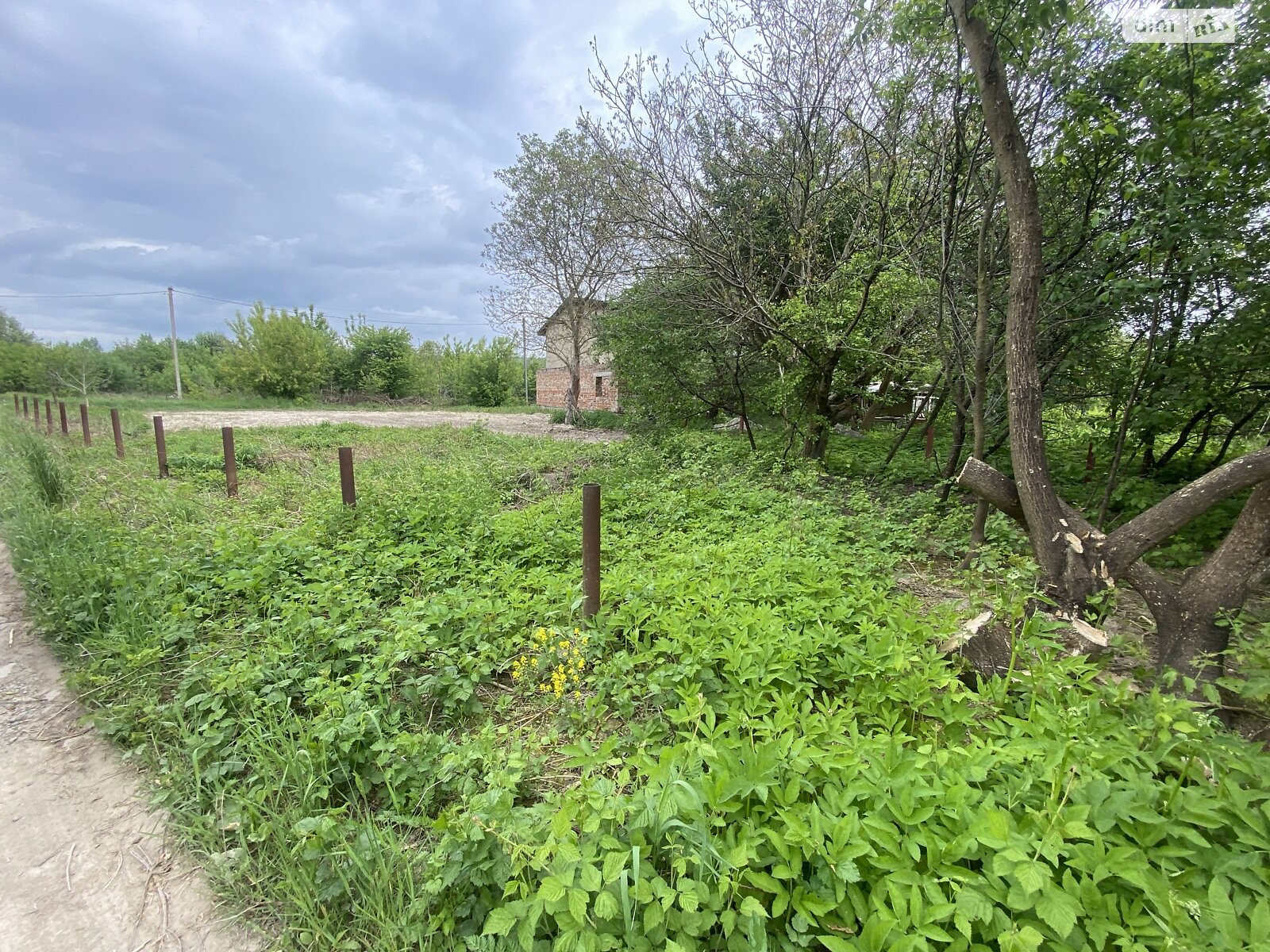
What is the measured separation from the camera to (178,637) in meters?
2.84

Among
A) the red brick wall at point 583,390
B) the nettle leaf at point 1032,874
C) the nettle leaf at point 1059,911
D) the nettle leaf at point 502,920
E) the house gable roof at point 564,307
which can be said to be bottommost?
the nettle leaf at point 502,920

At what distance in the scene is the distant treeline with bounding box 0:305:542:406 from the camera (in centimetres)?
2819

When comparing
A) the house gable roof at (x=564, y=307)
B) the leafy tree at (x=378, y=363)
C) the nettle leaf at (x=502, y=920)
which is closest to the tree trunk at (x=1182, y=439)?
the nettle leaf at (x=502, y=920)

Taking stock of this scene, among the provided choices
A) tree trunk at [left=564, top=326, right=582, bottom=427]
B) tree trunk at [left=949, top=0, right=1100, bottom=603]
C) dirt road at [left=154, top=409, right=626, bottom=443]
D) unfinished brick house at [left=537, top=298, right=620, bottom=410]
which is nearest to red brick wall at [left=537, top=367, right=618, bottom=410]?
unfinished brick house at [left=537, top=298, right=620, bottom=410]

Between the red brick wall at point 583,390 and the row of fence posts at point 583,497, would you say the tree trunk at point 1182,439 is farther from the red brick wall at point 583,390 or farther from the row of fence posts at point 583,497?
the red brick wall at point 583,390

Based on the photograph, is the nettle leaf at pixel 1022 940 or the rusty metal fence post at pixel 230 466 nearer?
the nettle leaf at pixel 1022 940

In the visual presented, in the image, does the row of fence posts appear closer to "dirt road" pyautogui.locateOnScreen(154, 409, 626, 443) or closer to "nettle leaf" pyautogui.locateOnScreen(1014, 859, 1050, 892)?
"nettle leaf" pyautogui.locateOnScreen(1014, 859, 1050, 892)

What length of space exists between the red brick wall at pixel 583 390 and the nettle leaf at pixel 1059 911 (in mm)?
21361

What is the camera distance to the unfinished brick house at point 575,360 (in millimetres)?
18703

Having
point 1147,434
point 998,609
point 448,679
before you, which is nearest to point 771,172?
point 1147,434

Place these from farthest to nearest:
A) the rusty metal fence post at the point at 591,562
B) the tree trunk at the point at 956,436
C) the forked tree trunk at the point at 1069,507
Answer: the tree trunk at the point at 956,436, the rusty metal fence post at the point at 591,562, the forked tree trunk at the point at 1069,507

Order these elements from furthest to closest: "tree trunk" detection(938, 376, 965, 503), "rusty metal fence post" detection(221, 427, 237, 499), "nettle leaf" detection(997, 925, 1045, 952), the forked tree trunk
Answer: "rusty metal fence post" detection(221, 427, 237, 499), "tree trunk" detection(938, 376, 965, 503), the forked tree trunk, "nettle leaf" detection(997, 925, 1045, 952)

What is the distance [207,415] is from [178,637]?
832 inches

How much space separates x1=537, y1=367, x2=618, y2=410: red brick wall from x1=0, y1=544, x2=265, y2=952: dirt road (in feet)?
66.2
